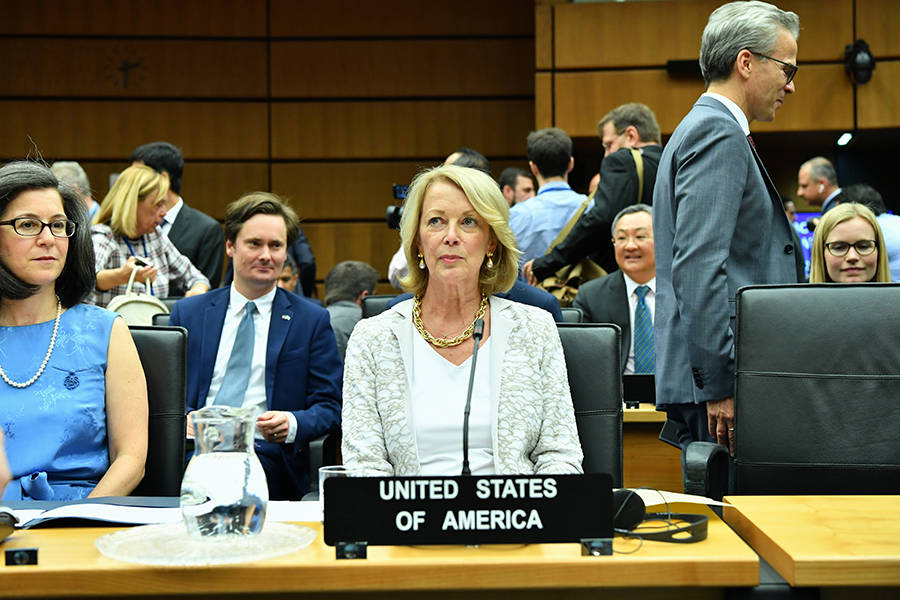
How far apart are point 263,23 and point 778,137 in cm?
420

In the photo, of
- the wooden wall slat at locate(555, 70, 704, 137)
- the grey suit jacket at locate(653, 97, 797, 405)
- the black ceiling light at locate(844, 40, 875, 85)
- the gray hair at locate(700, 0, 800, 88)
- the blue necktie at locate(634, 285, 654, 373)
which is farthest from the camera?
the wooden wall slat at locate(555, 70, 704, 137)

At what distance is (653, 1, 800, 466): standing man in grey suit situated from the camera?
1934 millimetres

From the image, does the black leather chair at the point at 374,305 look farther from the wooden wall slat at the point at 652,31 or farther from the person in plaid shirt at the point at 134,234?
the wooden wall slat at the point at 652,31

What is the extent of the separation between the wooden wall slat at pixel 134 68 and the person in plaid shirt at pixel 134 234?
3.60 metres

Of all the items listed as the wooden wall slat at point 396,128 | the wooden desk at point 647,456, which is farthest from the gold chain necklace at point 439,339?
the wooden wall slat at point 396,128

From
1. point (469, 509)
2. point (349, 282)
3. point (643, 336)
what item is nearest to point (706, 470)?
point (469, 509)

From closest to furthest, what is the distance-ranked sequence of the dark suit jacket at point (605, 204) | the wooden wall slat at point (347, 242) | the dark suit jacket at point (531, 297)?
the dark suit jacket at point (531, 297), the dark suit jacket at point (605, 204), the wooden wall slat at point (347, 242)

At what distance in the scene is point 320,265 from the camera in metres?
7.19

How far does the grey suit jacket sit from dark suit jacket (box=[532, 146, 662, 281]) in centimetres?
160

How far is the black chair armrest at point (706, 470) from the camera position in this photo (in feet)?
5.72

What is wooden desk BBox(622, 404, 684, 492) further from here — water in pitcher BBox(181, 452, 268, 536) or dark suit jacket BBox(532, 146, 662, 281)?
water in pitcher BBox(181, 452, 268, 536)

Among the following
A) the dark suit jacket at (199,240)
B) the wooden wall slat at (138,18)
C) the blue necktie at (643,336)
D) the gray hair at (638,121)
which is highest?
the wooden wall slat at (138,18)

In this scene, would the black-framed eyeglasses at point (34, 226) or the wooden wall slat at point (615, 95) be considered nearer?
the black-framed eyeglasses at point (34, 226)

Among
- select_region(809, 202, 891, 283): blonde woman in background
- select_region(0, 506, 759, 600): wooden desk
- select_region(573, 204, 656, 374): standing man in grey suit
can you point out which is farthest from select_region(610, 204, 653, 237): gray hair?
select_region(0, 506, 759, 600): wooden desk
